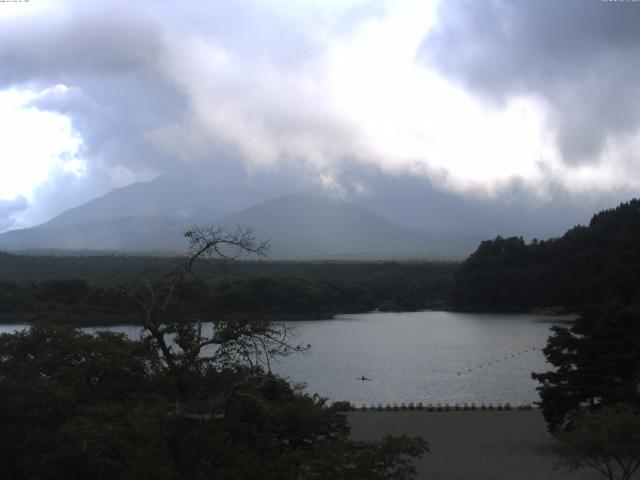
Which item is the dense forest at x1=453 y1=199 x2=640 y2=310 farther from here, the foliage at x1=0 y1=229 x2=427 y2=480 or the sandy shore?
the foliage at x1=0 y1=229 x2=427 y2=480

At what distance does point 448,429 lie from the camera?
17141 mm

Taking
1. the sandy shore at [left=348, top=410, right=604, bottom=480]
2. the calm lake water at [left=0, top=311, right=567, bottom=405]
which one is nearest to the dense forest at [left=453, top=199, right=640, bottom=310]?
the calm lake water at [left=0, top=311, right=567, bottom=405]

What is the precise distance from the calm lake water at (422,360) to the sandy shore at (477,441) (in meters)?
3.16

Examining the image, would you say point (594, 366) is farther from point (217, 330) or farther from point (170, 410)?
point (170, 410)

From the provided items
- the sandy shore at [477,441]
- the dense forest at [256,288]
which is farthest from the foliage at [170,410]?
the dense forest at [256,288]

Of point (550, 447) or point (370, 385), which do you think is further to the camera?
point (370, 385)

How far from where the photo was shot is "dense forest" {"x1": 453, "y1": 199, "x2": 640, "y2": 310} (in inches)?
2071

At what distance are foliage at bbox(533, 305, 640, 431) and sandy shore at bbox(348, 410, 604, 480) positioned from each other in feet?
3.44

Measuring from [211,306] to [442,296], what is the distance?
93.9ft

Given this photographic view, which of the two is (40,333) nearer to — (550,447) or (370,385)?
(550,447)

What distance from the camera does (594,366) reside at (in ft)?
48.4

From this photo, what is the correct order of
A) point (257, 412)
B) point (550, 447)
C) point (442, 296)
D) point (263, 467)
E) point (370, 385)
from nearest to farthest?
point (263, 467), point (257, 412), point (550, 447), point (370, 385), point (442, 296)

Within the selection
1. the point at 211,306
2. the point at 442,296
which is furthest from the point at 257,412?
the point at 442,296

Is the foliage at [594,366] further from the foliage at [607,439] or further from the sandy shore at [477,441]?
the foliage at [607,439]
